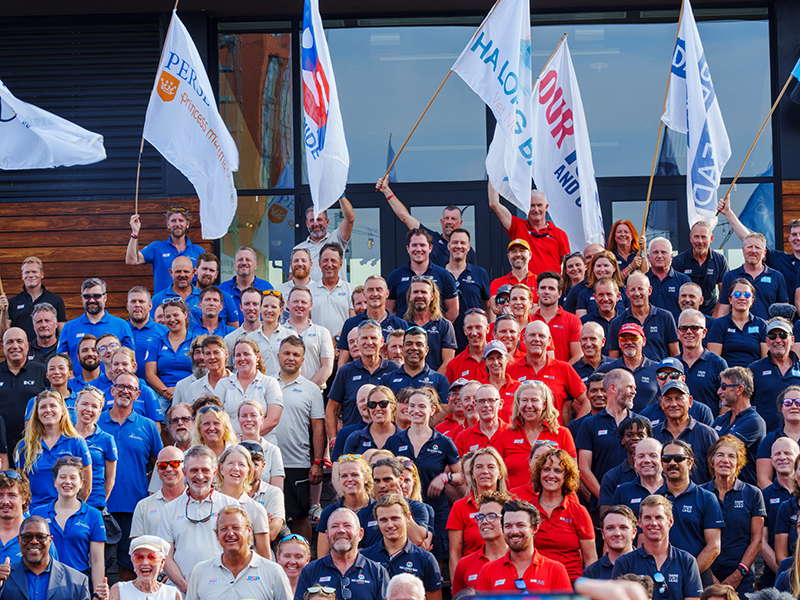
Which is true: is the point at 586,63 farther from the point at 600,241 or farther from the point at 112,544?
the point at 112,544

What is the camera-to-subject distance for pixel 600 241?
1163cm

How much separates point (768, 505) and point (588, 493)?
129 centimetres

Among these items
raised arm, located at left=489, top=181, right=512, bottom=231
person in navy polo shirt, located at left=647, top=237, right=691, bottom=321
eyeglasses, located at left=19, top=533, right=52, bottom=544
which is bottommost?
eyeglasses, located at left=19, top=533, right=52, bottom=544

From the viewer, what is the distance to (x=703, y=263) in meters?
10.8

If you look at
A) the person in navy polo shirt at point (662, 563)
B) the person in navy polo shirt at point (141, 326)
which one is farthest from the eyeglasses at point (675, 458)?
the person in navy polo shirt at point (141, 326)

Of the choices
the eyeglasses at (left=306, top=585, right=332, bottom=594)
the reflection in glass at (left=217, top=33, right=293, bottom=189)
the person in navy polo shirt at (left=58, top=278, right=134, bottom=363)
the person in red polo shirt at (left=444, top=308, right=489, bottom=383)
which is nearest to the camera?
the eyeglasses at (left=306, top=585, right=332, bottom=594)

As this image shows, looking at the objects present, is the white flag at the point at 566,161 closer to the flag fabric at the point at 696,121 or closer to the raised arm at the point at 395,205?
the flag fabric at the point at 696,121

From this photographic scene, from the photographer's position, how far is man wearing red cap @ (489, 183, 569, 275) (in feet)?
37.2

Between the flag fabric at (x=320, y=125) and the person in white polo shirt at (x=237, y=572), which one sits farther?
the flag fabric at (x=320, y=125)

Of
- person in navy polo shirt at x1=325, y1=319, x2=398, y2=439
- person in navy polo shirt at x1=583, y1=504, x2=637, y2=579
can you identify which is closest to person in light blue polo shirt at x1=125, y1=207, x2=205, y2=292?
person in navy polo shirt at x1=325, y1=319, x2=398, y2=439

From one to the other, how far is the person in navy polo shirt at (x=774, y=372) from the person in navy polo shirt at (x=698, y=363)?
12.2 inches

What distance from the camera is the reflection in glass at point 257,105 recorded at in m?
14.3

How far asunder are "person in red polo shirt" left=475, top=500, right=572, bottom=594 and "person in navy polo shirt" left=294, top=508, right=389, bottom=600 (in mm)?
682

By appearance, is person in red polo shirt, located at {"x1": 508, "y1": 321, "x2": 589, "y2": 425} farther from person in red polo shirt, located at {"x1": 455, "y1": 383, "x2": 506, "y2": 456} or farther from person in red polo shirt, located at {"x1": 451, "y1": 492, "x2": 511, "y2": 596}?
person in red polo shirt, located at {"x1": 451, "y1": 492, "x2": 511, "y2": 596}
